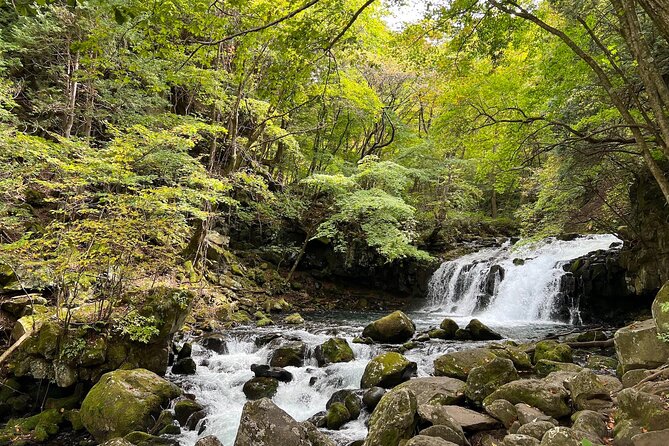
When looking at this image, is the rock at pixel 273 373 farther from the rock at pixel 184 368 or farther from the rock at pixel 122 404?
the rock at pixel 122 404

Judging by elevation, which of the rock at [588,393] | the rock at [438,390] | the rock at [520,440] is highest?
the rock at [588,393]

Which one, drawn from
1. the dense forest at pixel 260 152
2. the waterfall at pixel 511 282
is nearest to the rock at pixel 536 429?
the dense forest at pixel 260 152

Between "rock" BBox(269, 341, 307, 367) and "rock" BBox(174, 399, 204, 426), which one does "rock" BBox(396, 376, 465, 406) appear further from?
"rock" BBox(174, 399, 204, 426)

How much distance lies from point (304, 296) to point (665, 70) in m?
15.0

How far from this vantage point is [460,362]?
748cm

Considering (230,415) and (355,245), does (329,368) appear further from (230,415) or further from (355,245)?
(355,245)

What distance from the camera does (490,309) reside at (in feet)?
52.2

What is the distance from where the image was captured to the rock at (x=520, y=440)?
3936 millimetres

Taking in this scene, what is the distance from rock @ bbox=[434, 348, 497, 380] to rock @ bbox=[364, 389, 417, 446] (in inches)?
103

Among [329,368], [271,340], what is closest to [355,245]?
[271,340]

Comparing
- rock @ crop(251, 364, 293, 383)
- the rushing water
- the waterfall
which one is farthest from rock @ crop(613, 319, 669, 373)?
the waterfall

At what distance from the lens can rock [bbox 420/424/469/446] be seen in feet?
14.8

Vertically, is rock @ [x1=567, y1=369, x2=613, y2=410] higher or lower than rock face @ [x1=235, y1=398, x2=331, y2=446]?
higher

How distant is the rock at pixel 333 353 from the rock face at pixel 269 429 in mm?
3749
